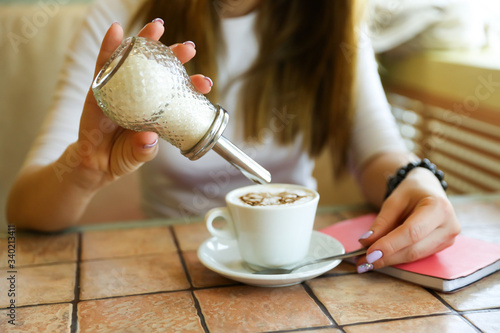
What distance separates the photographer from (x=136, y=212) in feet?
4.31

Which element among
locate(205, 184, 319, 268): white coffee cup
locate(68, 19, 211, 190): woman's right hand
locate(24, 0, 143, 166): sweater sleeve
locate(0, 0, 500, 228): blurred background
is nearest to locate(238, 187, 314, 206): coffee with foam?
locate(205, 184, 319, 268): white coffee cup

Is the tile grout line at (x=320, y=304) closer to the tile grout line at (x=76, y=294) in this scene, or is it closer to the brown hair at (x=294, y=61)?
the tile grout line at (x=76, y=294)

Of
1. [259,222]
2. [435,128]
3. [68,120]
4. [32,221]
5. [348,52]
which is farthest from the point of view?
[435,128]

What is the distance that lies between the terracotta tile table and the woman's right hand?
95 mm

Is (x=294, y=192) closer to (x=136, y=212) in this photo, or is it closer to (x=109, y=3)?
(x=109, y=3)

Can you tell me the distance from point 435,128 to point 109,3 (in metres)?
0.95

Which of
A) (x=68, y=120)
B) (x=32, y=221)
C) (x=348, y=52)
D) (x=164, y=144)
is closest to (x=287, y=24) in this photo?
(x=348, y=52)

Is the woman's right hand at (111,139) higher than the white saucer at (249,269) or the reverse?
higher

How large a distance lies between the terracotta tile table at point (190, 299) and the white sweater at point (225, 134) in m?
0.34

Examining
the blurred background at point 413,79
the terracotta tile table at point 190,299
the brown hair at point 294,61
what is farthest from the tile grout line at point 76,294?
the blurred background at point 413,79

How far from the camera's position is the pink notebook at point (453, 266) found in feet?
1.60

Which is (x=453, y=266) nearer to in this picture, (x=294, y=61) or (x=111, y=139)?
(x=111, y=139)

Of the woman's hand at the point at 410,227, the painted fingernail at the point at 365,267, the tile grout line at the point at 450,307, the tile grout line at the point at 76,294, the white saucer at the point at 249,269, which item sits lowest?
the tile grout line at the point at 76,294

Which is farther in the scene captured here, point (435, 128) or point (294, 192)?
Answer: point (435, 128)
